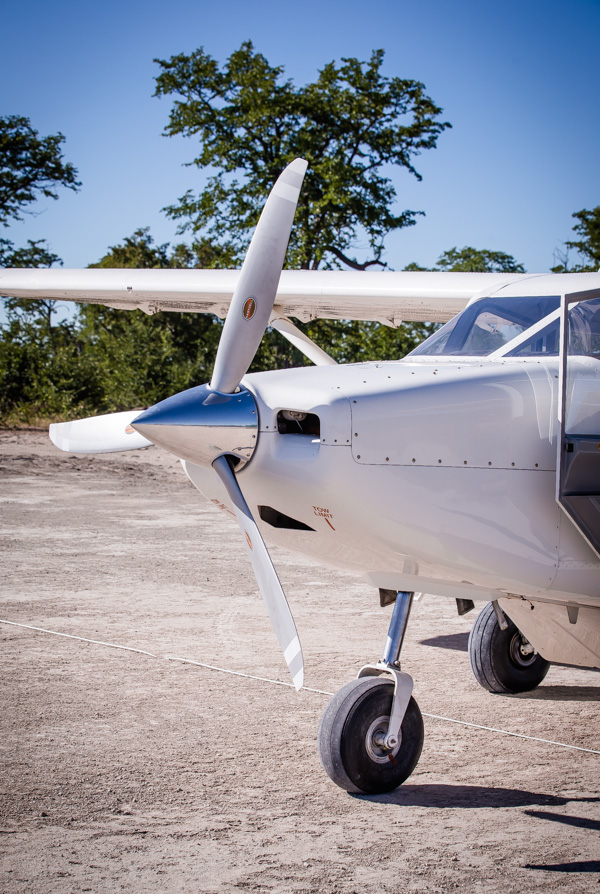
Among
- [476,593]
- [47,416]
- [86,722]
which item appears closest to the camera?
[476,593]

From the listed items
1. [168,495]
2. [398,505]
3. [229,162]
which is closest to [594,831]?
[398,505]

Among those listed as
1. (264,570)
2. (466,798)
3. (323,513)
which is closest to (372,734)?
(466,798)

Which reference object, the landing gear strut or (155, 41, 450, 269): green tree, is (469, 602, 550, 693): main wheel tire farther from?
(155, 41, 450, 269): green tree

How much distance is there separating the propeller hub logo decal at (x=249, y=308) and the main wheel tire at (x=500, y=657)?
282 centimetres

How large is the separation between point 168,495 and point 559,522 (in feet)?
43.0

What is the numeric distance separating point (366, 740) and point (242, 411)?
1766 millimetres

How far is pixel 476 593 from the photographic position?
4648 mm

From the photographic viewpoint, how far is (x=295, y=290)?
7977 millimetres

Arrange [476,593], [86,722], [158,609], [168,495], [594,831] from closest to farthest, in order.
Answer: [594,831] < [476,593] < [86,722] < [158,609] < [168,495]

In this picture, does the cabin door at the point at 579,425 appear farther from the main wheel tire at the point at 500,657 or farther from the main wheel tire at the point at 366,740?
the main wheel tire at the point at 500,657

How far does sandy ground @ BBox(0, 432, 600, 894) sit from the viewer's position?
3531mm

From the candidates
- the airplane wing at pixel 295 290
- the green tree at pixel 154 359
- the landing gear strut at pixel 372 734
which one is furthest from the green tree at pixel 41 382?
the landing gear strut at pixel 372 734

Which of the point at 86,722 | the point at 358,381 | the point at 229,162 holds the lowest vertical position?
the point at 86,722

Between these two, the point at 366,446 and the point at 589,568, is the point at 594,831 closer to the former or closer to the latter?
the point at 589,568
